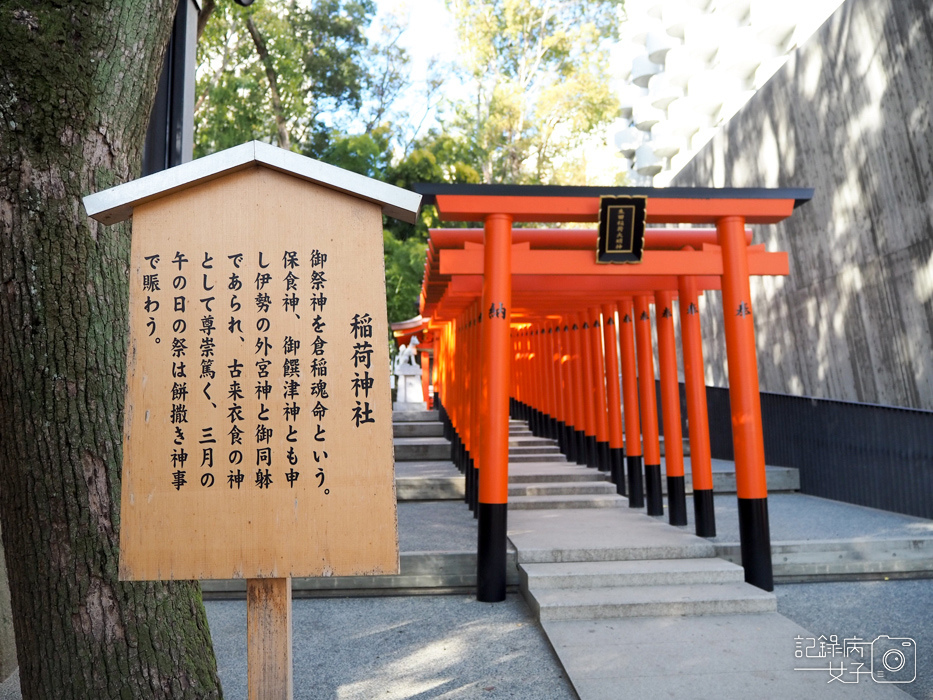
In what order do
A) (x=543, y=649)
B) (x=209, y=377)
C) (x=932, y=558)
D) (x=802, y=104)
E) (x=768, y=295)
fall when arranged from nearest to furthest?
(x=209, y=377)
(x=543, y=649)
(x=932, y=558)
(x=802, y=104)
(x=768, y=295)

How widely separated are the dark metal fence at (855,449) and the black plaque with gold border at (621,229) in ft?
13.1

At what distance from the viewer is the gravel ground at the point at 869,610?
14.2 ft

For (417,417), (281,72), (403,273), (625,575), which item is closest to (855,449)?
(625,575)

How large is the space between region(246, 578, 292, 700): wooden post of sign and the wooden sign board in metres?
0.13

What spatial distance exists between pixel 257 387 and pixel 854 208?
27.4 ft

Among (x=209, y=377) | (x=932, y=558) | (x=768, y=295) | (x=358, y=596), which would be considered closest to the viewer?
(x=209, y=377)

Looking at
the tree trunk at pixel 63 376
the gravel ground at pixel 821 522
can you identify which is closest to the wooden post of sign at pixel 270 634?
the tree trunk at pixel 63 376

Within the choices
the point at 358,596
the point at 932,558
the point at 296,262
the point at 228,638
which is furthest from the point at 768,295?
the point at 296,262

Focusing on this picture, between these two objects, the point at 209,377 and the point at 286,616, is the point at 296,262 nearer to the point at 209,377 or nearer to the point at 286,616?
the point at 209,377

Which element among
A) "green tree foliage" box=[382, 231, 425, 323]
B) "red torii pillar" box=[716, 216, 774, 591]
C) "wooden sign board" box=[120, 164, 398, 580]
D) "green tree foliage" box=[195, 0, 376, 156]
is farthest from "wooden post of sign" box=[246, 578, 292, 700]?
"green tree foliage" box=[382, 231, 425, 323]

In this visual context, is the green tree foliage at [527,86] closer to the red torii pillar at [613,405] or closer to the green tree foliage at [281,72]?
the green tree foliage at [281,72]

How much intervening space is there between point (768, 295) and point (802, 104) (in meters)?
2.70

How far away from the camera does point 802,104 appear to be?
9617 mm

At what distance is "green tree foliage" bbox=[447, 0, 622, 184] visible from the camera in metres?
21.7
